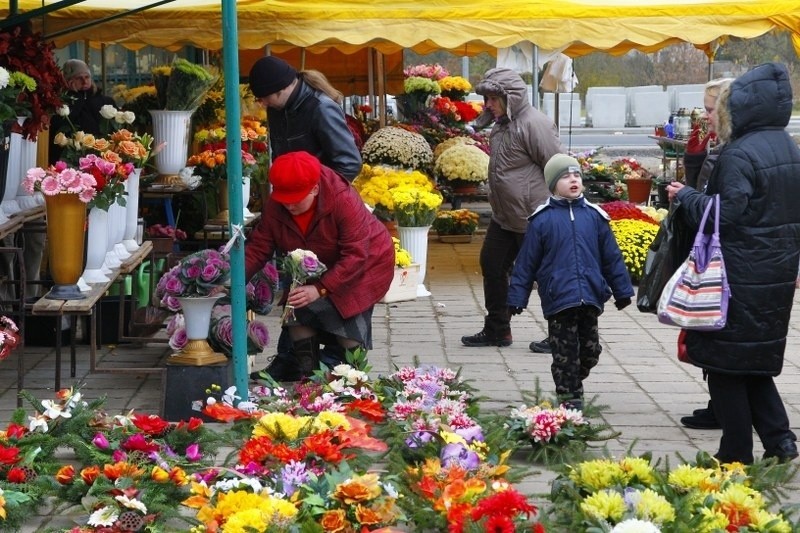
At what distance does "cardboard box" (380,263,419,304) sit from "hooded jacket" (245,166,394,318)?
3.16 meters

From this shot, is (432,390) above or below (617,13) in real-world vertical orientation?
below

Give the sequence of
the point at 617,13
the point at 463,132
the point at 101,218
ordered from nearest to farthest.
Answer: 1. the point at 101,218
2. the point at 617,13
3. the point at 463,132

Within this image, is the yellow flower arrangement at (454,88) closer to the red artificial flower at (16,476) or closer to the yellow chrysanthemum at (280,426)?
the yellow chrysanthemum at (280,426)

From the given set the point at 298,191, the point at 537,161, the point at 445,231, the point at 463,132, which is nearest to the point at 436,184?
the point at 445,231

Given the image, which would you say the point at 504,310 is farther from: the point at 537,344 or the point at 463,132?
the point at 463,132

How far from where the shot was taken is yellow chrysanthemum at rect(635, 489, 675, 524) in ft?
12.5

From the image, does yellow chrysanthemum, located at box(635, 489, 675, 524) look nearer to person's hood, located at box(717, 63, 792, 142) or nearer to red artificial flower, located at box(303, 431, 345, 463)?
red artificial flower, located at box(303, 431, 345, 463)

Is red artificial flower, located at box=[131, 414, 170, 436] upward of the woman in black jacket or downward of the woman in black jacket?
downward

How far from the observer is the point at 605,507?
3.88 m

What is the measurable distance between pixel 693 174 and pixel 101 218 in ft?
10.4

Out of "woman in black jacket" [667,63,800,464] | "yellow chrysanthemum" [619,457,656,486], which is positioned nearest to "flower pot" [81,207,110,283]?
"woman in black jacket" [667,63,800,464]

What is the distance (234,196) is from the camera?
528 cm

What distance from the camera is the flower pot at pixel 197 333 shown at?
5.74 meters

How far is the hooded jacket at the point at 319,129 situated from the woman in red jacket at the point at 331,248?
418 mm
